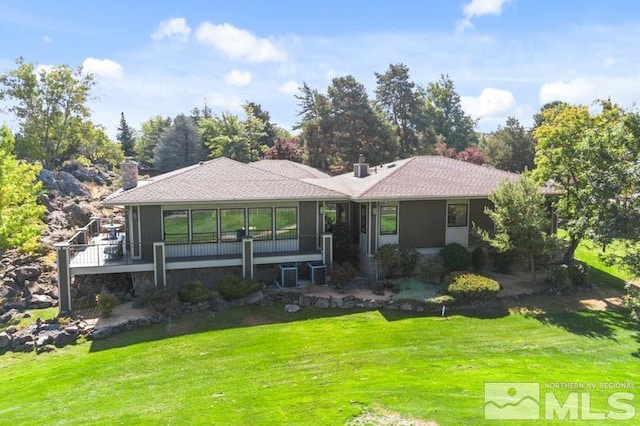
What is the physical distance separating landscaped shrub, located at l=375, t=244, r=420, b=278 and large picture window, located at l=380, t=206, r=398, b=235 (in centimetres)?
66

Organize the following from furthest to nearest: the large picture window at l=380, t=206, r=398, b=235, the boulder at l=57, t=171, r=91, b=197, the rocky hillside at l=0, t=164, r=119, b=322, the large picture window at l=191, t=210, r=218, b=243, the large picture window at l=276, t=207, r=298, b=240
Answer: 1. the boulder at l=57, t=171, r=91, b=197
2. the large picture window at l=380, t=206, r=398, b=235
3. the large picture window at l=276, t=207, r=298, b=240
4. the large picture window at l=191, t=210, r=218, b=243
5. the rocky hillside at l=0, t=164, r=119, b=322

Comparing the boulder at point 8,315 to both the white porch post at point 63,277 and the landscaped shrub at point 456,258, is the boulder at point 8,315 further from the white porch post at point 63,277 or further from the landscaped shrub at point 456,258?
the landscaped shrub at point 456,258

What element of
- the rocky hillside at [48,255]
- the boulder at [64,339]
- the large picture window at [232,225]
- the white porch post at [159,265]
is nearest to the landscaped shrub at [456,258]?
the large picture window at [232,225]

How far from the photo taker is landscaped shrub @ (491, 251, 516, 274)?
1769 cm

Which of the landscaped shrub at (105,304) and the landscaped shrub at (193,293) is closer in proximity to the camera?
the landscaped shrub at (105,304)

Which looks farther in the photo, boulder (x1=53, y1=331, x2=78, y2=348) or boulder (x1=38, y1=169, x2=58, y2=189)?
boulder (x1=38, y1=169, x2=58, y2=189)

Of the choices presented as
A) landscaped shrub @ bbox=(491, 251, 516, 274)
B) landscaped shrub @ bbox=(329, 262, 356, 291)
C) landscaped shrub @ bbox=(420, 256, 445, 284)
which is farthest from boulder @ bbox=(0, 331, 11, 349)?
landscaped shrub @ bbox=(491, 251, 516, 274)

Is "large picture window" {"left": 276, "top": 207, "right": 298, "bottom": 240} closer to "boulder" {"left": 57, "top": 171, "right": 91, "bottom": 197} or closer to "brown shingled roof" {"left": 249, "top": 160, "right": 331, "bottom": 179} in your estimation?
"brown shingled roof" {"left": 249, "top": 160, "right": 331, "bottom": 179}

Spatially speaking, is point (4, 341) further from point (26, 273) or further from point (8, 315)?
point (26, 273)

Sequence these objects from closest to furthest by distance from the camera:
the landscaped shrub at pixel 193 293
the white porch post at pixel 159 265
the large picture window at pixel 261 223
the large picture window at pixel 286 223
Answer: the landscaped shrub at pixel 193 293
the white porch post at pixel 159 265
the large picture window at pixel 261 223
the large picture window at pixel 286 223

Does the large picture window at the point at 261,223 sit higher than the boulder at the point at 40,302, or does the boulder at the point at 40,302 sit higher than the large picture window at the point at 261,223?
the large picture window at the point at 261,223

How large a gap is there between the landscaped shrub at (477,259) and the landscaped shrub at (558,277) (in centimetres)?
244

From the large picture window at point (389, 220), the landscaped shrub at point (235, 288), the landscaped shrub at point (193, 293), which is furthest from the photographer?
the large picture window at point (389, 220)

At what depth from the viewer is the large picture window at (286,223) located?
17.1 metres
